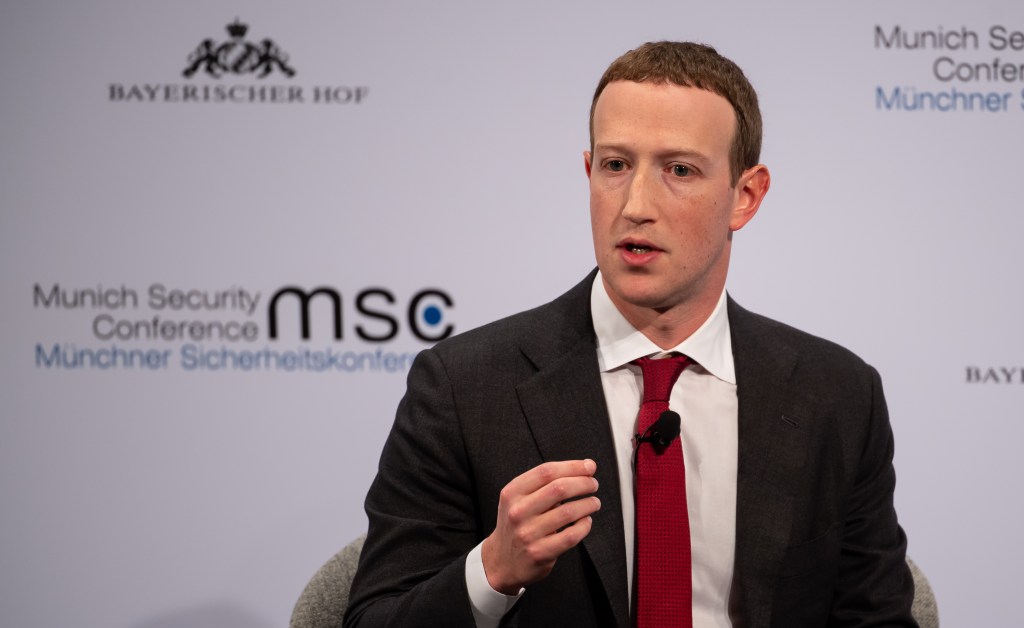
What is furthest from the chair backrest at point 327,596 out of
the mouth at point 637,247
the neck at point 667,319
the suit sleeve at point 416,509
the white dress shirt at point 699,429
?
the mouth at point 637,247

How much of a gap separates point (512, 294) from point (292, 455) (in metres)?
0.85

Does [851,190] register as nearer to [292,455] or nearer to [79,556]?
[292,455]

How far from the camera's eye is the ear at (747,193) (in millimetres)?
1970

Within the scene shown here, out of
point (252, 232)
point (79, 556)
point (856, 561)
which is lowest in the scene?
point (79, 556)

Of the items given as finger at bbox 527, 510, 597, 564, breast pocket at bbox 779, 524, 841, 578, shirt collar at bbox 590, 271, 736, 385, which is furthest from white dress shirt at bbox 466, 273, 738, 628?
finger at bbox 527, 510, 597, 564

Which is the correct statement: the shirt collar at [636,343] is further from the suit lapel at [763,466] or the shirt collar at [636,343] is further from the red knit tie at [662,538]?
the red knit tie at [662,538]

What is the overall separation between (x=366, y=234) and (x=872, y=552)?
1.79 m

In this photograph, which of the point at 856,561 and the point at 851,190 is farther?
the point at 851,190

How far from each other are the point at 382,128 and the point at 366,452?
3.32 feet

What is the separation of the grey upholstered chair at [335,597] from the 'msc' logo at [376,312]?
1024 millimetres

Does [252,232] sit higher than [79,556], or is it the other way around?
[252,232]

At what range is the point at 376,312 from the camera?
10.3 feet

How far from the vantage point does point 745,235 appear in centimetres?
316

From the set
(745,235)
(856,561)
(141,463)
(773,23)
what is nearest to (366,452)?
(141,463)
